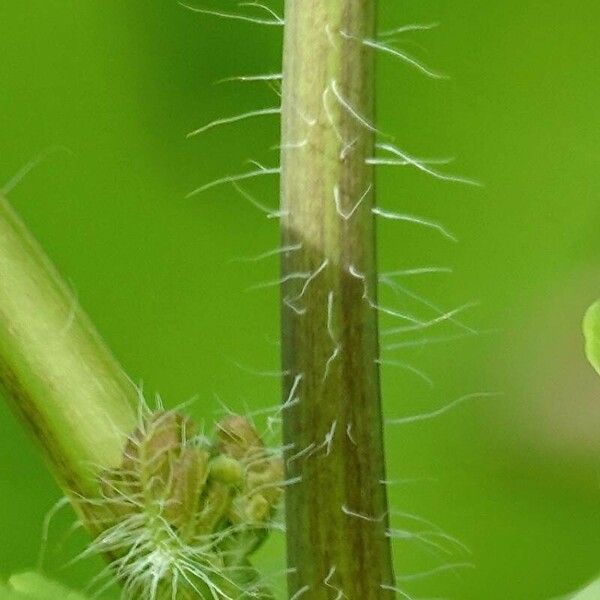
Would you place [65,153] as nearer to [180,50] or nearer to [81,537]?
[180,50]

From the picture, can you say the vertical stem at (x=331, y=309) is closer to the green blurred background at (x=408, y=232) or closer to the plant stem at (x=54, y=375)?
the plant stem at (x=54, y=375)

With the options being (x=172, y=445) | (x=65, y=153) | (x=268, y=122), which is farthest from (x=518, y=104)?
(x=172, y=445)

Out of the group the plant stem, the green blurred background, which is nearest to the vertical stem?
the plant stem

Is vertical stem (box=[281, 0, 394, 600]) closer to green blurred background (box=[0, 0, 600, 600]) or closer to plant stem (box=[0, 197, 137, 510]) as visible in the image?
plant stem (box=[0, 197, 137, 510])

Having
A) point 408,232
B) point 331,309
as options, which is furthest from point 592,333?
point 408,232

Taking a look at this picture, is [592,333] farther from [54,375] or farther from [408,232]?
[408,232]

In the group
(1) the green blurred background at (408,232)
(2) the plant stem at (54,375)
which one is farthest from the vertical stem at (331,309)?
(1) the green blurred background at (408,232)
